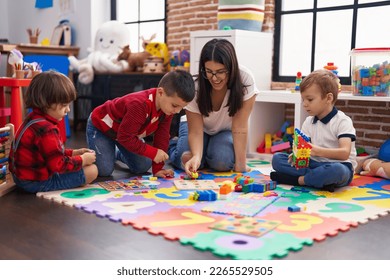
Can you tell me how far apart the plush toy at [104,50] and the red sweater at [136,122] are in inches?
79.1

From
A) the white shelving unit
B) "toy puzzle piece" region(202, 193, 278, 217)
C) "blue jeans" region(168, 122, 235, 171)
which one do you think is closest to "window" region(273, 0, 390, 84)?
the white shelving unit

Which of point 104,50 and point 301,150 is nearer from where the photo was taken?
point 301,150

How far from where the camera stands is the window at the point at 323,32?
304 centimetres

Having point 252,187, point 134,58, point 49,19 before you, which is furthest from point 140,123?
point 49,19

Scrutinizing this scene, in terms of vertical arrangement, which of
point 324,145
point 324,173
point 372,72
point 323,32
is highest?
point 323,32

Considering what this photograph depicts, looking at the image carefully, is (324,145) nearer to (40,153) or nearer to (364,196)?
(364,196)

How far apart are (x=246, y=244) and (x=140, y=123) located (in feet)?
3.19

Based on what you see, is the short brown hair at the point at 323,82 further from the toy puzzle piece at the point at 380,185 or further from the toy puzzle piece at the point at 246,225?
the toy puzzle piece at the point at 246,225

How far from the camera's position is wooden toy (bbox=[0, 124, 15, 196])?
82.3 inches

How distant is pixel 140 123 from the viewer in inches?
87.7

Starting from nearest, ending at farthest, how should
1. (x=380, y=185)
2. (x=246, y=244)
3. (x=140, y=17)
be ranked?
(x=246, y=244) → (x=380, y=185) → (x=140, y=17)

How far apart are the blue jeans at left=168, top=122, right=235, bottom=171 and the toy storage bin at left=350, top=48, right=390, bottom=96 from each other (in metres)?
0.79

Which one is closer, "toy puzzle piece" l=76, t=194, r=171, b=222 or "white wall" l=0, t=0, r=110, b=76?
"toy puzzle piece" l=76, t=194, r=171, b=222

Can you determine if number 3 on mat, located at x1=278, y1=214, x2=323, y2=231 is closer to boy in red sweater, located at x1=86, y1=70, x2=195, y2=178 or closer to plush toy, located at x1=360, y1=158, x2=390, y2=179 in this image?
boy in red sweater, located at x1=86, y1=70, x2=195, y2=178
